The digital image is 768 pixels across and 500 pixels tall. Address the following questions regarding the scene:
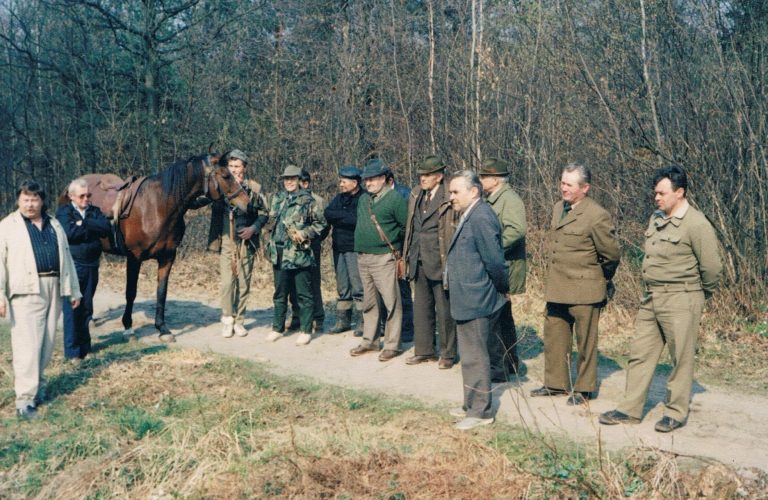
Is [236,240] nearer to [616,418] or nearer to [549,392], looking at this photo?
[549,392]

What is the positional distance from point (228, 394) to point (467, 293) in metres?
2.50

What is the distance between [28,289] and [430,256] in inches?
144

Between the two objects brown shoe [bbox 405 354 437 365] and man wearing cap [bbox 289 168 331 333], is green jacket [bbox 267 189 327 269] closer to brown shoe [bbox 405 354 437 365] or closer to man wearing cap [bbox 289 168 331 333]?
man wearing cap [bbox 289 168 331 333]

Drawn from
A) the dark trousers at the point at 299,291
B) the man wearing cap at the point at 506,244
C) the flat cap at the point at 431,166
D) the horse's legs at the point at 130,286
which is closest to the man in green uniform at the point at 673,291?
the man wearing cap at the point at 506,244

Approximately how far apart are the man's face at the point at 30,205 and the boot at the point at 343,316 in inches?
155

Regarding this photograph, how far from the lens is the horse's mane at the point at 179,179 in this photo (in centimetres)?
886

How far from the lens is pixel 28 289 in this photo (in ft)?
19.9

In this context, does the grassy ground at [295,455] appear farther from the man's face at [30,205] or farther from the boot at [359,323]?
the boot at [359,323]

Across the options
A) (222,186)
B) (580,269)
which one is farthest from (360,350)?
(580,269)

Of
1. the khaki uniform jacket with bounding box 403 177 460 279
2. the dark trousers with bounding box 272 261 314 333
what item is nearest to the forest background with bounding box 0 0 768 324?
the khaki uniform jacket with bounding box 403 177 460 279

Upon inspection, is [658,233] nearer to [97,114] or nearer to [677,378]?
[677,378]

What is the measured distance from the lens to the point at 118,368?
724cm

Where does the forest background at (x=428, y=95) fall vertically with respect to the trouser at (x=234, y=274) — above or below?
above

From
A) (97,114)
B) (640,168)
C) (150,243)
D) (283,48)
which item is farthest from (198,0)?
(640,168)
